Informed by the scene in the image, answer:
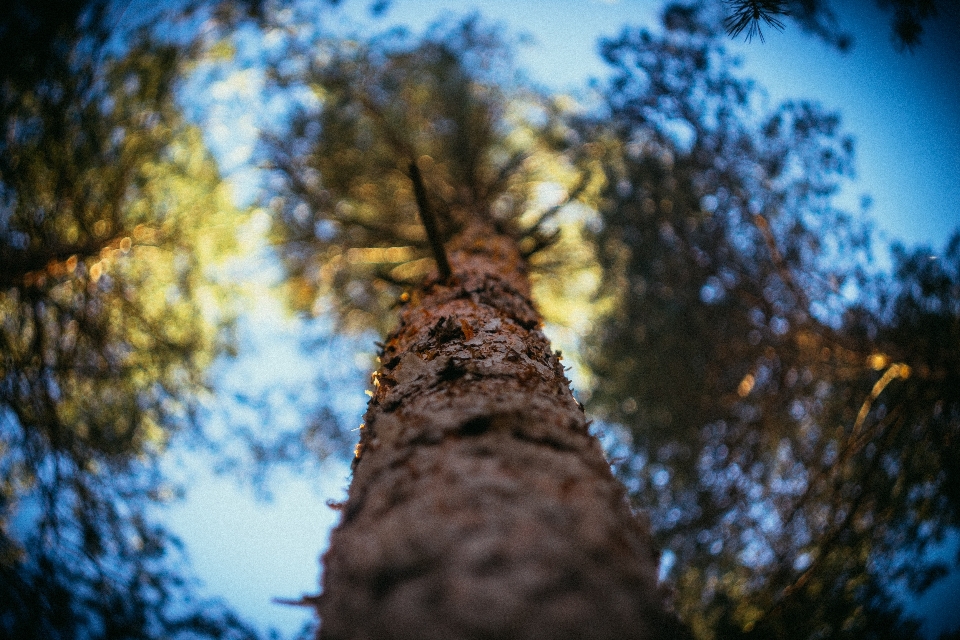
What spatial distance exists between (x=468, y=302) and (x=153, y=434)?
4.32m

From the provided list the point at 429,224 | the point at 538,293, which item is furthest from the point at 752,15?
Answer: the point at 538,293

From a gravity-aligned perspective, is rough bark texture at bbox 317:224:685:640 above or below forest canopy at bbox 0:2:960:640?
below


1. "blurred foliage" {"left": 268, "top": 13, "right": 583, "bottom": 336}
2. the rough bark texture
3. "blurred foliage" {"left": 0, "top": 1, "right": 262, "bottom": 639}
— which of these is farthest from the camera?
"blurred foliage" {"left": 268, "top": 13, "right": 583, "bottom": 336}

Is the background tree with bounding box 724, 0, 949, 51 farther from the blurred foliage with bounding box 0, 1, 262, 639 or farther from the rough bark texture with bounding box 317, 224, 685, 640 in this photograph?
the blurred foliage with bounding box 0, 1, 262, 639

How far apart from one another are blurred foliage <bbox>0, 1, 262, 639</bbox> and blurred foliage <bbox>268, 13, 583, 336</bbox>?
1.36 metres

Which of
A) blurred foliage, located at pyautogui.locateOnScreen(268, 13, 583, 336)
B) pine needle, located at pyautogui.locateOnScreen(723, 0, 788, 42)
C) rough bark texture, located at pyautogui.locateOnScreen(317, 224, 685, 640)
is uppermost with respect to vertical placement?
blurred foliage, located at pyautogui.locateOnScreen(268, 13, 583, 336)

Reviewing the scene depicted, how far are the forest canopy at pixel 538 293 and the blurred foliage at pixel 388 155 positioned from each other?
0.12ft

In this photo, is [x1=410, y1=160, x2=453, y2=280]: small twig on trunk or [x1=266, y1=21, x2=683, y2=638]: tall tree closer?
[x1=266, y1=21, x2=683, y2=638]: tall tree

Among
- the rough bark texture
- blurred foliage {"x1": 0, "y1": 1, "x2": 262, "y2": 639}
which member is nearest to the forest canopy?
blurred foliage {"x1": 0, "y1": 1, "x2": 262, "y2": 639}

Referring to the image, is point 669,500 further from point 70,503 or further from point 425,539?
point 70,503

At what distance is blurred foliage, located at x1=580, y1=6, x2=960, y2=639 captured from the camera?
3.39 m

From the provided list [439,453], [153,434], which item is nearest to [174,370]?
[153,434]

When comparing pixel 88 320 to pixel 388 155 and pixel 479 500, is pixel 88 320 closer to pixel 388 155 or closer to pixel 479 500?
pixel 388 155

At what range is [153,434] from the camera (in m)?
4.54
